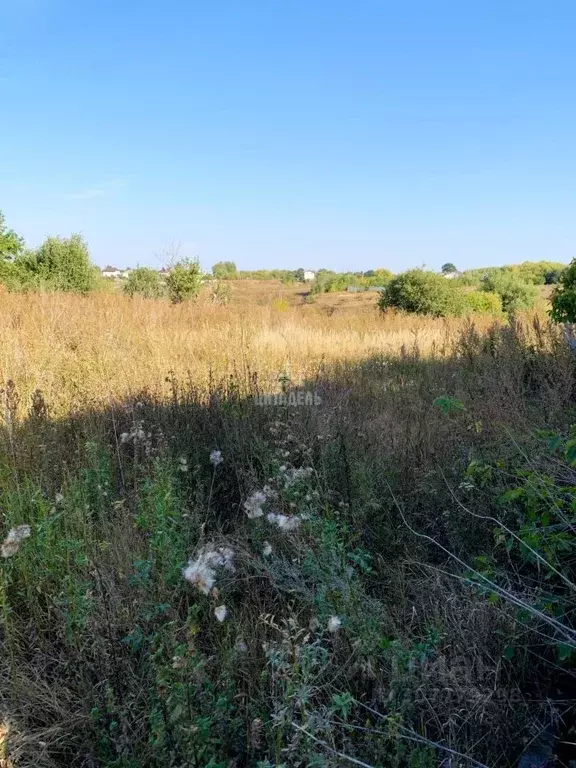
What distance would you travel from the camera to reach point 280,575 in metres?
1.92

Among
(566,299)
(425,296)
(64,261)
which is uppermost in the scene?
(64,261)

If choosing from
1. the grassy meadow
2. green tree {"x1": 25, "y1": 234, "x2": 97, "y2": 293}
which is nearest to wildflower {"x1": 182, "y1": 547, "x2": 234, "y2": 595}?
the grassy meadow

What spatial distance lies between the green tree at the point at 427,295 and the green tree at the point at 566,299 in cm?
999

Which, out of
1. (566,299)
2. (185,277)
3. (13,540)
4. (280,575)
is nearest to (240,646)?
(280,575)

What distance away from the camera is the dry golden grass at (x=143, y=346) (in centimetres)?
437

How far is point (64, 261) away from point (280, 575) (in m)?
15.9

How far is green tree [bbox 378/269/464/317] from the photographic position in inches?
642

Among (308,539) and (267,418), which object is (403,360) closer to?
(267,418)

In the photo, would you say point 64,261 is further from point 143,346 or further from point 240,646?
point 240,646

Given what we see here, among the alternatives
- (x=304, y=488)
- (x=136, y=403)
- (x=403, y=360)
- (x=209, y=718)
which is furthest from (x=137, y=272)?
(x=209, y=718)

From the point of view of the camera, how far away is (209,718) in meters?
1.26

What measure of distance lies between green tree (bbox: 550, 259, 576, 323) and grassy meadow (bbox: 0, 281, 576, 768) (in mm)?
1500

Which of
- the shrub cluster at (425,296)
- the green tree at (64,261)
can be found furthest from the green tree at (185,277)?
the shrub cluster at (425,296)

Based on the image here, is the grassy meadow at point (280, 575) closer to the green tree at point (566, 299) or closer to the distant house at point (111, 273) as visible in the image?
the green tree at point (566, 299)
